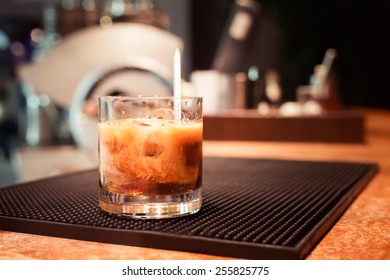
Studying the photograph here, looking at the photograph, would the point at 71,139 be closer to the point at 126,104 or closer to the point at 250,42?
the point at 250,42

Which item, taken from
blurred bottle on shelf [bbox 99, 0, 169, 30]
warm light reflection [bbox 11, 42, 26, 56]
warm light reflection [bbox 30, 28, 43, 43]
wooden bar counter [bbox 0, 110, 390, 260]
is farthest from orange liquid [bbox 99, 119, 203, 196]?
warm light reflection [bbox 11, 42, 26, 56]

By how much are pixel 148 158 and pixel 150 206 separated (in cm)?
6

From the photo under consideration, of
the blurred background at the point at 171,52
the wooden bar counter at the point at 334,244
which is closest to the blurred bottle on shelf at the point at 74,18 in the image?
the blurred background at the point at 171,52

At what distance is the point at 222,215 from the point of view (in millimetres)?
774

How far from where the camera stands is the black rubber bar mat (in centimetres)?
64

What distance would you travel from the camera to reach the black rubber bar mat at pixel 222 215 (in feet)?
2.11

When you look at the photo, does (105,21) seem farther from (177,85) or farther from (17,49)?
(17,49)

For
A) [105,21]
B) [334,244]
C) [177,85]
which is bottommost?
[334,244]

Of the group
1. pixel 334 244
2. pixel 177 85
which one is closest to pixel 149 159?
pixel 177 85

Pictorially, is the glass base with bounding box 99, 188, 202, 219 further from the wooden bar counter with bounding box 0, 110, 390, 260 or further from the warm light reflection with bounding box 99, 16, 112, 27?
the warm light reflection with bounding box 99, 16, 112, 27

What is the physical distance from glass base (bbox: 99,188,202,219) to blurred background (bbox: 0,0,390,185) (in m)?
1.08

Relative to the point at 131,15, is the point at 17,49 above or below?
below

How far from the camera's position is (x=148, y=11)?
7.79 feet
